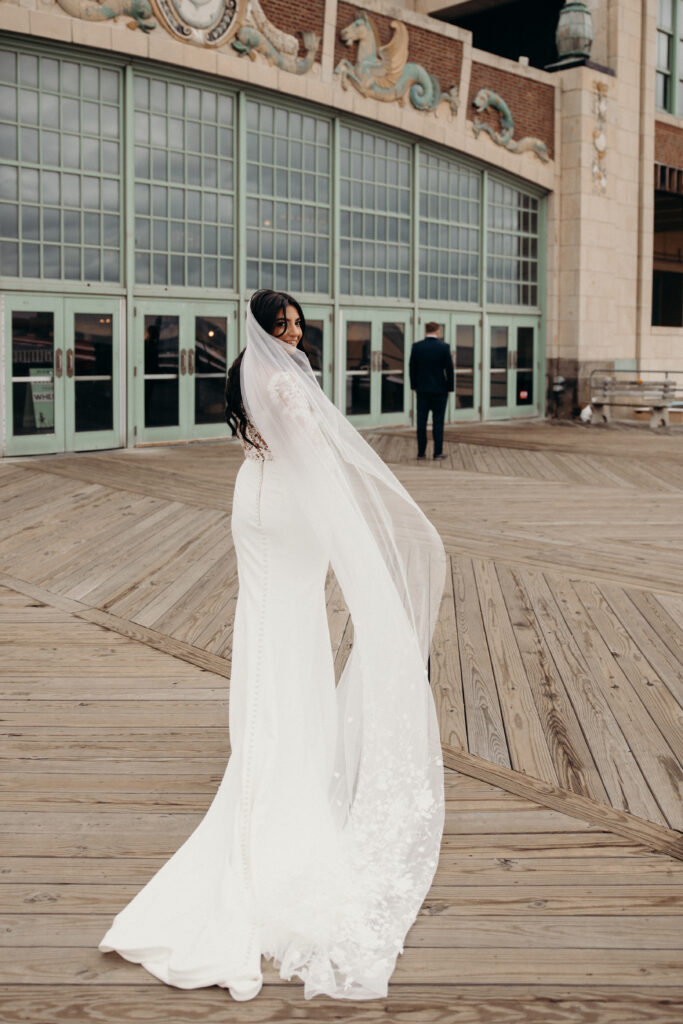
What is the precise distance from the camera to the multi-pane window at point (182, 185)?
1475 cm

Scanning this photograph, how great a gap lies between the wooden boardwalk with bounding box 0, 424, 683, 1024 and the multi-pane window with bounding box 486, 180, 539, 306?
36.4 feet

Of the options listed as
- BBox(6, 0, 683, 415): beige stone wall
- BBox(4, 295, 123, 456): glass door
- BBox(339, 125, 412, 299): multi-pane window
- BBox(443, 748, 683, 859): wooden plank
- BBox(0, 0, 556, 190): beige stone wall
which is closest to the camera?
BBox(443, 748, 683, 859): wooden plank

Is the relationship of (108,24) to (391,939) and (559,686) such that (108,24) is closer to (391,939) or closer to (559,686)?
(559,686)

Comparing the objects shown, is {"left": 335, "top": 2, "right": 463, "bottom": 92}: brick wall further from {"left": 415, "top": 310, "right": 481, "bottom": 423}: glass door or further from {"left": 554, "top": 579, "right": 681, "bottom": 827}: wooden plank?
{"left": 554, "top": 579, "right": 681, "bottom": 827}: wooden plank

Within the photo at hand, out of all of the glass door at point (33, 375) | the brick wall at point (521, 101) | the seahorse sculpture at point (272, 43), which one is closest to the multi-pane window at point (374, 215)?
the seahorse sculpture at point (272, 43)

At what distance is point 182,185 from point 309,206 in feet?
7.71

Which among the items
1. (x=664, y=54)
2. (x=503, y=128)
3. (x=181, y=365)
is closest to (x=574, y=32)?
(x=503, y=128)

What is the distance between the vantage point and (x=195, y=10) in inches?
571

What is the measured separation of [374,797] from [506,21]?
2252 cm

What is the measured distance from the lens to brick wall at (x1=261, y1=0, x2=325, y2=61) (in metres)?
15.4

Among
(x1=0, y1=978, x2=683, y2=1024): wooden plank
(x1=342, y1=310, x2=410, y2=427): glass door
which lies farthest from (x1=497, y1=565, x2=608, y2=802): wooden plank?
(x1=342, y1=310, x2=410, y2=427): glass door

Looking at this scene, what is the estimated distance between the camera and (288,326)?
346cm

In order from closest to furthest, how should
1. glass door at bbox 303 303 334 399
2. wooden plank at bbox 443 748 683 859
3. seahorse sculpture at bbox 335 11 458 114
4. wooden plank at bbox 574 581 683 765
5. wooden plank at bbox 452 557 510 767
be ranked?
1. wooden plank at bbox 443 748 683 859
2. wooden plank at bbox 452 557 510 767
3. wooden plank at bbox 574 581 683 765
4. seahorse sculpture at bbox 335 11 458 114
5. glass door at bbox 303 303 334 399

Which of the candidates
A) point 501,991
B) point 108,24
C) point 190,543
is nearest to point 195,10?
point 108,24
